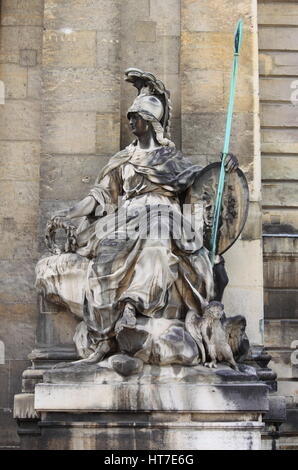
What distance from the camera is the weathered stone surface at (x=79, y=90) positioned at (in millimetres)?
14766

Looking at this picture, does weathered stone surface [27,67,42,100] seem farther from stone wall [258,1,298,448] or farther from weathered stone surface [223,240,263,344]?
weathered stone surface [223,240,263,344]

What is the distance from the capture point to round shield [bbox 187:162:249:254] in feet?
44.4

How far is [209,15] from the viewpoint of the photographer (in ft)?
49.6

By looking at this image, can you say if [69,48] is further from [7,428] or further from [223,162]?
[7,428]

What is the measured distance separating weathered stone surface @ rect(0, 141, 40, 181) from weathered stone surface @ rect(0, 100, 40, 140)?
102 millimetres

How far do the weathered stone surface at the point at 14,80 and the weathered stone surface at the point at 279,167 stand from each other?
3385mm

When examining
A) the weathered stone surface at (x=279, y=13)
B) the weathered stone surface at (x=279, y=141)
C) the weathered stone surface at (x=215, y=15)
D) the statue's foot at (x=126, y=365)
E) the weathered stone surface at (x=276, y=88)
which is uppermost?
the weathered stone surface at (x=279, y=13)

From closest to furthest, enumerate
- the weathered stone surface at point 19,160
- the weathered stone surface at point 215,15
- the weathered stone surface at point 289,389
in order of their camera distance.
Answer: the weathered stone surface at point 215,15 → the weathered stone surface at point 289,389 → the weathered stone surface at point 19,160

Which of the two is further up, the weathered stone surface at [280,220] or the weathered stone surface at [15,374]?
the weathered stone surface at [280,220]

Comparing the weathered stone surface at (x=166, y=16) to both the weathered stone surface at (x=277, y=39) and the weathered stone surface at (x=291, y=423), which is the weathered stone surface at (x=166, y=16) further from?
the weathered stone surface at (x=291, y=423)

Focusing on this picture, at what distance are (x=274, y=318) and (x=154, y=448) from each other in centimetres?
Result: 401

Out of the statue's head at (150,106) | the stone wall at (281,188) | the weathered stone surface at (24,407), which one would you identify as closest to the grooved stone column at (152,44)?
the statue's head at (150,106)
